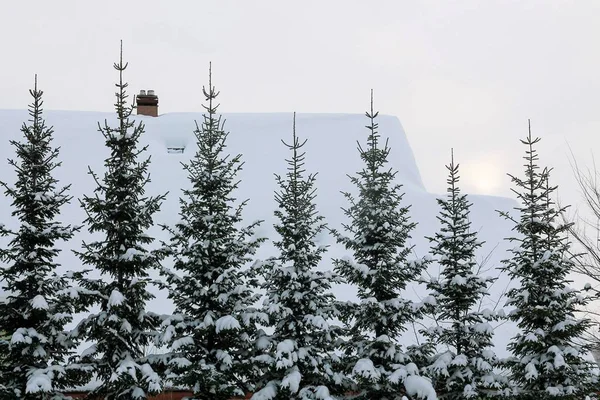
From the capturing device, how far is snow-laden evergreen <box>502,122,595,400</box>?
56.3 ft

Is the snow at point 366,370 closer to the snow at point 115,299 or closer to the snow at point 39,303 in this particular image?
the snow at point 115,299

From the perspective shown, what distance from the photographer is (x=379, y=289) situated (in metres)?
17.0

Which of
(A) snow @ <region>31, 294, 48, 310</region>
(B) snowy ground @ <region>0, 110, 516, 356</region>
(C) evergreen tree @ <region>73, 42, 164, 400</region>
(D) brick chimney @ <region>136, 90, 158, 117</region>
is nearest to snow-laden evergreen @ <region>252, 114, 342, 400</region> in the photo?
(C) evergreen tree @ <region>73, 42, 164, 400</region>

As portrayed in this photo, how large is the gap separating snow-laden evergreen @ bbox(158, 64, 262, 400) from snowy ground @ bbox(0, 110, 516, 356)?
1379 centimetres

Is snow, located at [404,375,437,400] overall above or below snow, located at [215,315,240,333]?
below

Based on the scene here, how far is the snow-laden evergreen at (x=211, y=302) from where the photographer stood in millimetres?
15266

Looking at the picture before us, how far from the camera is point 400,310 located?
16.7m

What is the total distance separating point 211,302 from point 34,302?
165 inches

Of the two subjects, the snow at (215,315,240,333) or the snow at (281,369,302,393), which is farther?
the snow at (215,315,240,333)

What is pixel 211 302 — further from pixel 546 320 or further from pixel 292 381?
pixel 546 320

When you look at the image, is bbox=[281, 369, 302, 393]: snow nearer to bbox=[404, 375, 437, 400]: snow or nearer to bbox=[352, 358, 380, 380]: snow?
bbox=[352, 358, 380, 380]: snow

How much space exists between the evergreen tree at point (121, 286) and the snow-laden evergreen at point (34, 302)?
0.61 meters

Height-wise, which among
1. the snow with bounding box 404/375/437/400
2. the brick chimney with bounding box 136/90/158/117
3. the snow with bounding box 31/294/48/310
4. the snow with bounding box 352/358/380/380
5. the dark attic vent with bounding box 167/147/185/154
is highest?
the brick chimney with bounding box 136/90/158/117

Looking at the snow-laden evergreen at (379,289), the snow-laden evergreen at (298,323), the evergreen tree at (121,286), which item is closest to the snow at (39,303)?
the evergreen tree at (121,286)
